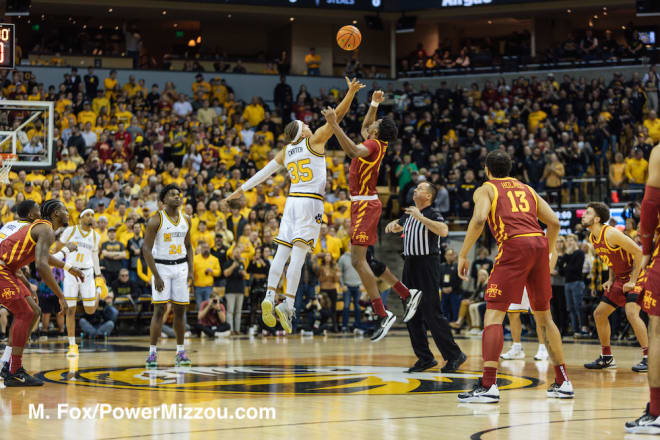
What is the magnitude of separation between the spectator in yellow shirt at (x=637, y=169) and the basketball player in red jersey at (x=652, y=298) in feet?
53.9

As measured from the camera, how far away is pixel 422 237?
11086 millimetres

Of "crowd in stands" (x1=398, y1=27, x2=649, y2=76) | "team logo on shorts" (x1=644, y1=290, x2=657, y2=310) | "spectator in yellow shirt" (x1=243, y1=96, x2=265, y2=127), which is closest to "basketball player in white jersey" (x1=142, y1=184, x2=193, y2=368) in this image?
"team logo on shorts" (x1=644, y1=290, x2=657, y2=310)

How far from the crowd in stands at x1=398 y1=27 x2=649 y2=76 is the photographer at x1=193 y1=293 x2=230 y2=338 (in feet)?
55.1

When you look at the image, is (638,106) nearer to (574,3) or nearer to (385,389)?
(574,3)

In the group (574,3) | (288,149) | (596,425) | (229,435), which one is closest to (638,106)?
(574,3)

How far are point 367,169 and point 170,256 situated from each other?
328 centimetres

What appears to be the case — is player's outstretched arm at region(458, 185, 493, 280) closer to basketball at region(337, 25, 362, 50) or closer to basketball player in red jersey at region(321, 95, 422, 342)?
basketball player in red jersey at region(321, 95, 422, 342)

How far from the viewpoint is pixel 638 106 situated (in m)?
26.6

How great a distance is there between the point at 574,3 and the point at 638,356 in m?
20.7

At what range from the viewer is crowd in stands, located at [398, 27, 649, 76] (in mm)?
30938

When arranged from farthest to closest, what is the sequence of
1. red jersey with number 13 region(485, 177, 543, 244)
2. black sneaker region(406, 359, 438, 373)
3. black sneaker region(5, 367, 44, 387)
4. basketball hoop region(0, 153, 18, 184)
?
1. basketball hoop region(0, 153, 18, 184)
2. black sneaker region(406, 359, 438, 373)
3. black sneaker region(5, 367, 44, 387)
4. red jersey with number 13 region(485, 177, 543, 244)

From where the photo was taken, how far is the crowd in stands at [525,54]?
30938 millimetres

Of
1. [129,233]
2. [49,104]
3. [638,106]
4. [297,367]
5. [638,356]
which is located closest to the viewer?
[297,367]

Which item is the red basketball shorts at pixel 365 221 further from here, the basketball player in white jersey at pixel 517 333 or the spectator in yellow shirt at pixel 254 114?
the spectator in yellow shirt at pixel 254 114
